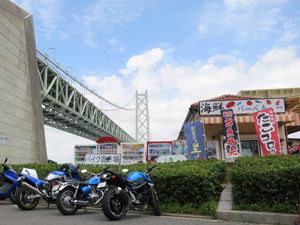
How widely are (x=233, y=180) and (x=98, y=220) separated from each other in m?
2.55

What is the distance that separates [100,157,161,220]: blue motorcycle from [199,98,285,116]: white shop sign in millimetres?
7837

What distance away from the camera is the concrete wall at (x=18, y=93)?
12070 millimetres

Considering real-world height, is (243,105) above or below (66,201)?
above

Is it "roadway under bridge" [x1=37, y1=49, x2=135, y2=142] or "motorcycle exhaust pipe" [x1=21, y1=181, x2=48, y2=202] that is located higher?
"roadway under bridge" [x1=37, y1=49, x2=135, y2=142]

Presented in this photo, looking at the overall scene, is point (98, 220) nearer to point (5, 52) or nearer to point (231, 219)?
point (231, 219)

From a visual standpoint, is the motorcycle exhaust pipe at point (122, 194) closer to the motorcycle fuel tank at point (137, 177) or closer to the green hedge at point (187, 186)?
the motorcycle fuel tank at point (137, 177)

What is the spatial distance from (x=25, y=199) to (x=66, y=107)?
2766cm

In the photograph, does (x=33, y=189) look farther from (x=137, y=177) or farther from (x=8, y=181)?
(x=137, y=177)

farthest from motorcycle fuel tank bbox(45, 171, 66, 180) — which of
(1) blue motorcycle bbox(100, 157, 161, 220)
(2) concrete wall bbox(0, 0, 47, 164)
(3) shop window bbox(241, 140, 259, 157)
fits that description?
(3) shop window bbox(241, 140, 259, 157)

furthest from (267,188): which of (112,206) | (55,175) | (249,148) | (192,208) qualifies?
→ (249,148)

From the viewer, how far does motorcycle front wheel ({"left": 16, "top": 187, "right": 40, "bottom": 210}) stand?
5.56 meters

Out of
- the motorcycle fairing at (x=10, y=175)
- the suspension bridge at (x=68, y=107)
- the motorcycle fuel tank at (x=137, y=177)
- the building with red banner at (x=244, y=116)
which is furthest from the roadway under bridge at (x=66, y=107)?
the motorcycle fuel tank at (x=137, y=177)

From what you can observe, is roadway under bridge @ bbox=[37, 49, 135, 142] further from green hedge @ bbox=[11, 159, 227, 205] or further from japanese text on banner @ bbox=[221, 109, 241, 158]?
green hedge @ bbox=[11, 159, 227, 205]

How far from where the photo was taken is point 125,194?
14.8ft
